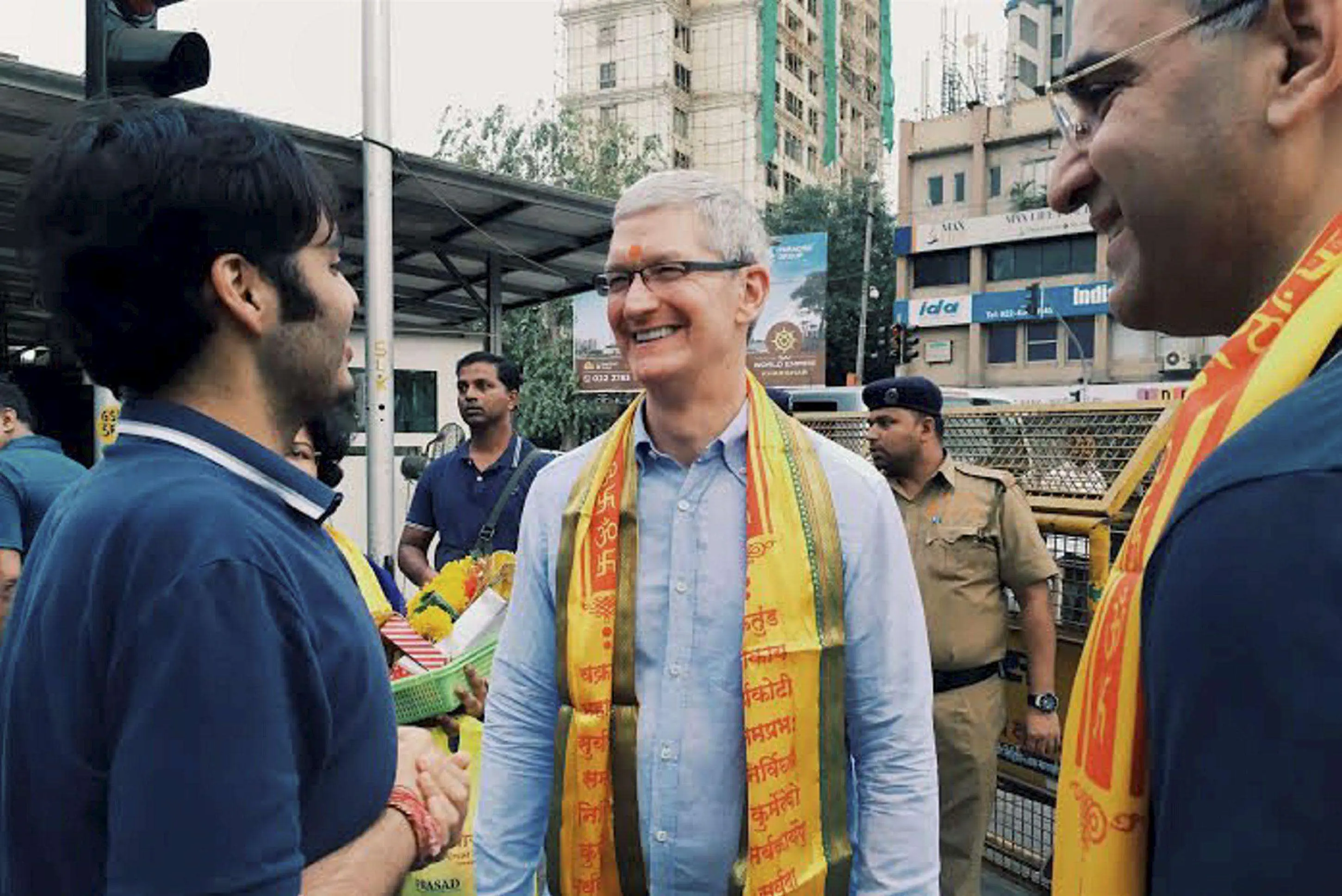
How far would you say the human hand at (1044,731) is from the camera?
13.6ft

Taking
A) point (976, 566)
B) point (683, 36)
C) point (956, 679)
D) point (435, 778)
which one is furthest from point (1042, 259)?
point (435, 778)

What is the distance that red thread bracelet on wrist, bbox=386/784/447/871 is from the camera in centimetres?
136

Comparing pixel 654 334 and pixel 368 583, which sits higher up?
pixel 654 334

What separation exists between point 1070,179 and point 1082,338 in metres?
38.9

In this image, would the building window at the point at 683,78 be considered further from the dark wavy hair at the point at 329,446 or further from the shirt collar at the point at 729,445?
the shirt collar at the point at 729,445

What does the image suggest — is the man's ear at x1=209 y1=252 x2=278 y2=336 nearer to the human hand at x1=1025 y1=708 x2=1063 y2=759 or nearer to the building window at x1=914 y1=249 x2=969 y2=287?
the human hand at x1=1025 y1=708 x2=1063 y2=759

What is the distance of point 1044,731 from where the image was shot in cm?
416

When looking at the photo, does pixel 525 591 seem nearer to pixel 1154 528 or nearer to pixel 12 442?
pixel 1154 528

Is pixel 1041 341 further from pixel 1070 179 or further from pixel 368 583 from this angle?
pixel 1070 179

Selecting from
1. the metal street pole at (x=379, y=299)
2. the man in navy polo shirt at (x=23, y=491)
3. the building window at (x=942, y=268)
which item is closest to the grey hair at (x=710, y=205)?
the man in navy polo shirt at (x=23, y=491)

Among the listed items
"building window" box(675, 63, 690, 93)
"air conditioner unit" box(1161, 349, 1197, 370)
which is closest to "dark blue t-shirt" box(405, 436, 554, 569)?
"air conditioner unit" box(1161, 349, 1197, 370)

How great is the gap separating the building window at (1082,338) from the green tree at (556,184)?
17.5 metres

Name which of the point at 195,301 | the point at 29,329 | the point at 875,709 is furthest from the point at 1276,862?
the point at 29,329

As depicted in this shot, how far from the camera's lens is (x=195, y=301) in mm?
1254
